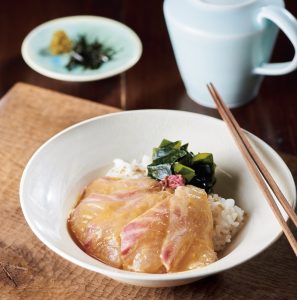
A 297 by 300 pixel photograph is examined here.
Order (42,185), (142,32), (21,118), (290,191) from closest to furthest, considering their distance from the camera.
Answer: (290,191), (42,185), (21,118), (142,32)

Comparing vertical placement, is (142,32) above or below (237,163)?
below

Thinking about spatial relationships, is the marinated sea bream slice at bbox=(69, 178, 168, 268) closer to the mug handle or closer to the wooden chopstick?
the wooden chopstick

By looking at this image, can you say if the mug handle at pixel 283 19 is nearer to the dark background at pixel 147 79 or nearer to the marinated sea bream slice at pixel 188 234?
the dark background at pixel 147 79

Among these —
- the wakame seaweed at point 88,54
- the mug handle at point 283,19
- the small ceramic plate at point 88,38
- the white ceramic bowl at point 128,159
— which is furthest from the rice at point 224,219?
the wakame seaweed at point 88,54

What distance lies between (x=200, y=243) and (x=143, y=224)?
0.11 meters

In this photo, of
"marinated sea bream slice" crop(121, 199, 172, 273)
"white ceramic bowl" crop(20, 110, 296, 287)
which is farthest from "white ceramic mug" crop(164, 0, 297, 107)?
"marinated sea bream slice" crop(121, 199, 172, 273)

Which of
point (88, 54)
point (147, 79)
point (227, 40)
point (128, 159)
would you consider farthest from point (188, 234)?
point (88, 54)

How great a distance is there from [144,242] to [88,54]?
1149mm

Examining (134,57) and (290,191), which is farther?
(134,57)

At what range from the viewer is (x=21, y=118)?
1773 mm

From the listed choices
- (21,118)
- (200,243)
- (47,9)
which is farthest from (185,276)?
(47,9)

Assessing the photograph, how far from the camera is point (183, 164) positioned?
132 cm

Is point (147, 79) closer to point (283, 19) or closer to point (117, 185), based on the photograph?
point (283, 19)

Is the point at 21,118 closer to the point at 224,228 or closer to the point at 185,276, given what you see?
the point at 224,228
